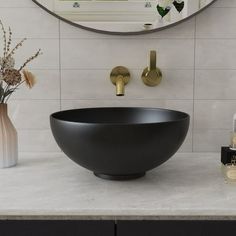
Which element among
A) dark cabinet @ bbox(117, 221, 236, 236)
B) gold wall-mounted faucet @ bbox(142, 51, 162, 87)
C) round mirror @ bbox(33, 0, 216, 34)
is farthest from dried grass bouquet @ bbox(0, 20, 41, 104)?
dark cabinet @ bbox(117, 221, 236, 236)

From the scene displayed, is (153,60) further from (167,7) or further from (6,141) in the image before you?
(6,141)

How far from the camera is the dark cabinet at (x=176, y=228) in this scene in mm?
911

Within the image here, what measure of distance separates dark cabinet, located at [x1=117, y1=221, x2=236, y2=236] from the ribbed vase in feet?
1.74

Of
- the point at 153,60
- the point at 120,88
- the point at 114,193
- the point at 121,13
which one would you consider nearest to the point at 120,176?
the point at 114,193

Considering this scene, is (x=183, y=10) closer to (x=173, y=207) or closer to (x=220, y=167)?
(x=220, y=167)

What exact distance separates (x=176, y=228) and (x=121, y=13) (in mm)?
828

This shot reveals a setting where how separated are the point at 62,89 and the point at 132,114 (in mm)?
302

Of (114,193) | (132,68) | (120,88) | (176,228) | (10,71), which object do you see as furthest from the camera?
(132,68)

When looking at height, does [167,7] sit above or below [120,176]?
above

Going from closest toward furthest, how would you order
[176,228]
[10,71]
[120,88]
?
[176,228] → [10,71] → [120,88]

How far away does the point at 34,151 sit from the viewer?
1.50 meters

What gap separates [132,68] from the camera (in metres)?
1.46

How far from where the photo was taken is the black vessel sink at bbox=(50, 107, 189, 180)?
0.99m

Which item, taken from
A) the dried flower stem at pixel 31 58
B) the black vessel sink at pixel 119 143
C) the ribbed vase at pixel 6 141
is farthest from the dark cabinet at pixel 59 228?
the dried flower stem at pixel 31 58
